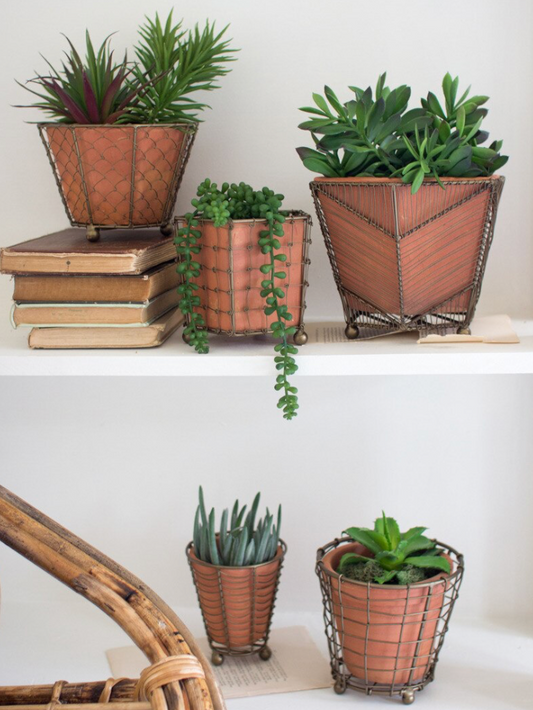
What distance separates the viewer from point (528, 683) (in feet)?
3.37

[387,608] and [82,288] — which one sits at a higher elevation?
[82,288]

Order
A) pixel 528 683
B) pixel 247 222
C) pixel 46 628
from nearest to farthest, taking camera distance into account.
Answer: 1. pixel 247 222
2. pixel 528 683
3. pixel 46 628

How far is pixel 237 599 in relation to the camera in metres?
1.05

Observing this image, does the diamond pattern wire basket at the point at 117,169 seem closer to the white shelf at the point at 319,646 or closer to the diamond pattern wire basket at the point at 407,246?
the diamond pattern wire basket at the point at 407,246

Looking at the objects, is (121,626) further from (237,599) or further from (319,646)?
(319,646)

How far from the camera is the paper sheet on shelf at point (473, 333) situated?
3.02 feet

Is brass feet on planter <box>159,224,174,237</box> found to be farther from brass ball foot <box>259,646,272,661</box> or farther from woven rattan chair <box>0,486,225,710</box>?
brass ball foot <box>259,646,272,661</box>

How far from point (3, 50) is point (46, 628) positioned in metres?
0.84

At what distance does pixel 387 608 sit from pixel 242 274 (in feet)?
1.46

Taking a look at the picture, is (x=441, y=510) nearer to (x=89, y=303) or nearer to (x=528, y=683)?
(x=528, y=683)

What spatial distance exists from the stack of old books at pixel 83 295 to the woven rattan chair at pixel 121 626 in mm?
239

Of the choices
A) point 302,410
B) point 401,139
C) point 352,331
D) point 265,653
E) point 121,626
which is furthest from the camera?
point 302,410

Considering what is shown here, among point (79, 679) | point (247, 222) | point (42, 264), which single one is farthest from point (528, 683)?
point (42, 264)

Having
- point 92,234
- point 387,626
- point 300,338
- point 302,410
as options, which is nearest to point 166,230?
point 92,234
